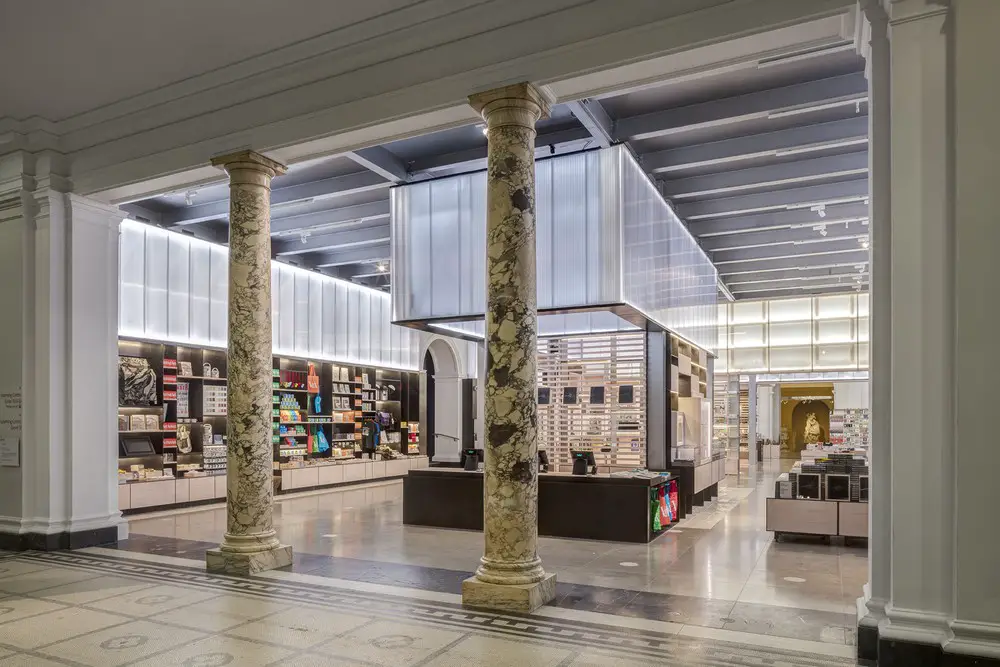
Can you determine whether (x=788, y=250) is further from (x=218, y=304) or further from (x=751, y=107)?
(x=218, y=304)

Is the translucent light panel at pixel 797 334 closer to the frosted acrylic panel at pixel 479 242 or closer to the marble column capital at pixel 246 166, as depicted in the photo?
the frosted acrylic panel at pixel 479 242

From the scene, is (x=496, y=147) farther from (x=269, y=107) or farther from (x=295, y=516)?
(x=295, y=516)

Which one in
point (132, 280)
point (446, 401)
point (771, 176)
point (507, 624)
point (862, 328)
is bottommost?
point (507, 624)

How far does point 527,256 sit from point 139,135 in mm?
4595

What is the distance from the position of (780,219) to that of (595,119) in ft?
19.5

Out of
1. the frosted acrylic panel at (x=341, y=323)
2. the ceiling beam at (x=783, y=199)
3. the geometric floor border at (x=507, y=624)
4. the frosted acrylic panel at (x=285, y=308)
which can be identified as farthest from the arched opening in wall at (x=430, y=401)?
the geometric floor border at (x=507, y=624)

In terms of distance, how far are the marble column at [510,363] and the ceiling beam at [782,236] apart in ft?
29.8

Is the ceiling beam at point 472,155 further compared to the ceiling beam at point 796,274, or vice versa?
the ceiling beam at point 796,274

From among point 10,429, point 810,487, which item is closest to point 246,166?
point 10,429

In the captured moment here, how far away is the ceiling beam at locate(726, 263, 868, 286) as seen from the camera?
17.6 m

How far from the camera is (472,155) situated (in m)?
9.55

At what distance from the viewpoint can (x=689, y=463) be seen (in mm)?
11531

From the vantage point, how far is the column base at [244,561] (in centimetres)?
680

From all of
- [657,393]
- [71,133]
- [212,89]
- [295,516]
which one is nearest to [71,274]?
[71,133]
